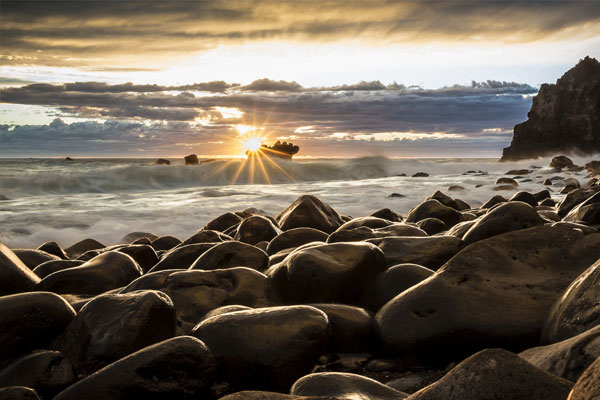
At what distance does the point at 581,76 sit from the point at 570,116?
2.83 metres

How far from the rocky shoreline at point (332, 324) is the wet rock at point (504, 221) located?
0.01 m

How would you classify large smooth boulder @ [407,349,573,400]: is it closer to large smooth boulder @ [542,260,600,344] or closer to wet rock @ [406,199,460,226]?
large smooth boulder @ [542,260,600,344]

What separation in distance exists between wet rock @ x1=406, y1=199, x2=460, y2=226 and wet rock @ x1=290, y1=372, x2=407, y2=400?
4.52m

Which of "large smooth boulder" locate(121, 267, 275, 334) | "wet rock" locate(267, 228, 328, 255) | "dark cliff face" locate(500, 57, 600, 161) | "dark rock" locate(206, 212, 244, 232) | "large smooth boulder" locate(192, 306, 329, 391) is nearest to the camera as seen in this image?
"large smooth boulder" locate(192, 306, 329, 391)

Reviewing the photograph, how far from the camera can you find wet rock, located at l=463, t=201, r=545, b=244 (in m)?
3.84

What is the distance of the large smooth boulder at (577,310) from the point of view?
2127 millimetres

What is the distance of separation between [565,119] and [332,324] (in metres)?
41.2

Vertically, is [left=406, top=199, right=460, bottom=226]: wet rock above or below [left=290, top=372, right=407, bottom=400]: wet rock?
below

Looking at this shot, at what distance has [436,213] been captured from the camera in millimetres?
6492

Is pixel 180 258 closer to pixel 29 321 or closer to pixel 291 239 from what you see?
pixel 291 239

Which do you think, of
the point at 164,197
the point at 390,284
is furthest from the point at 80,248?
the point at 164,197

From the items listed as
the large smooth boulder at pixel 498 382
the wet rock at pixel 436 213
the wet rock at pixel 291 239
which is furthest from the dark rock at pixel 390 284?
the wet rock at pixel 436 213

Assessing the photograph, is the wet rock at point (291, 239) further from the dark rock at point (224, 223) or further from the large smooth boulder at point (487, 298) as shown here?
the dark rock at point (224, 223)

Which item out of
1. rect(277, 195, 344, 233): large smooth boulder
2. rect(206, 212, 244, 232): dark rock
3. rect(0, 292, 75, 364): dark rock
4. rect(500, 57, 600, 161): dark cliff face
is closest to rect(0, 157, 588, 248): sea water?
rect(206, 212, 244, 232): dark rock
